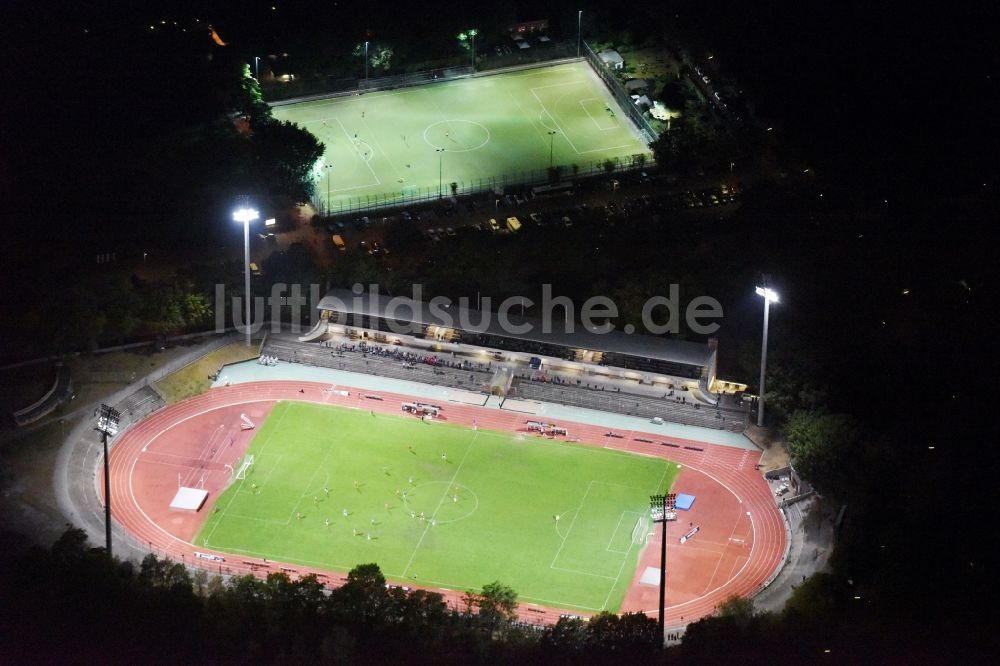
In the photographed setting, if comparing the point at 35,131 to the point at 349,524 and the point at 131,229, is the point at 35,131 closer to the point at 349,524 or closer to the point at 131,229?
the point at 131,229

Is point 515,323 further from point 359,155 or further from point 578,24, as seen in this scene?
point 578,24

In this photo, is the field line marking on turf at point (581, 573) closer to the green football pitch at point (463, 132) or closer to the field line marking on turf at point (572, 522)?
the field line marking on turf at point (572, 522)

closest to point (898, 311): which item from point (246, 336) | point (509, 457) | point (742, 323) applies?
point (742, 323)

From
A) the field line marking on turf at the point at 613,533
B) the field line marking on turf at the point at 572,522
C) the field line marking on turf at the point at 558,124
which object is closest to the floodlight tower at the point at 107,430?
the field line marking on turf at the point at 572,522

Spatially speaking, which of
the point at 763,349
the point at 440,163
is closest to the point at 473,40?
the point at 440,163

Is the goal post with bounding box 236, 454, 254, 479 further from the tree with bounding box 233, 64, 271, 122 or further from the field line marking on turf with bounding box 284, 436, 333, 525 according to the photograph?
the tree with bounding box 233, 64, 271, 122

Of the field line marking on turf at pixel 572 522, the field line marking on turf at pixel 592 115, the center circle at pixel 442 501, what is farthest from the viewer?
the field line marking on turf at pixel 592 115

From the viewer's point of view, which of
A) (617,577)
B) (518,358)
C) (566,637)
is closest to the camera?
(566,637)
